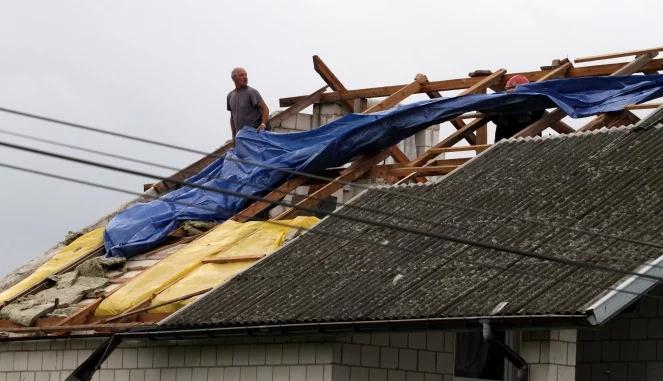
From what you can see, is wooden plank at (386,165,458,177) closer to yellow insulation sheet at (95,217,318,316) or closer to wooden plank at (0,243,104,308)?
yellow insulation sheet at (95,217,318,316)

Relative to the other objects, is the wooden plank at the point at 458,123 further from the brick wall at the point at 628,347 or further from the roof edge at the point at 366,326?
the roof edge at the point at 366,326

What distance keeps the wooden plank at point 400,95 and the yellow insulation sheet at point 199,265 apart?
9.38ft

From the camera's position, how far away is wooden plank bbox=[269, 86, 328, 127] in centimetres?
2494

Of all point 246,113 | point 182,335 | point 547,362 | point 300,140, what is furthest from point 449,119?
point 547,362

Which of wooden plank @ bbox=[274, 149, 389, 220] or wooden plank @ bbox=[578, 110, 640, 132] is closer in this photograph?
wooden plank @ bbox=[578, 110, 640, 132]

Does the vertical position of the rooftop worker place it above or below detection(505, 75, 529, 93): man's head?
below

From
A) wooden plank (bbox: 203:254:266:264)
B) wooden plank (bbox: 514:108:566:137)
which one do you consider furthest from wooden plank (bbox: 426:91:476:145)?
wooden plank (bbox: 203:254:266:264)

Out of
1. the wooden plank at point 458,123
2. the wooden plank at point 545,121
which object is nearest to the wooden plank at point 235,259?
the wooden plank at point 545,121

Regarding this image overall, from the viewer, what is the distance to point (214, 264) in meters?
20.4

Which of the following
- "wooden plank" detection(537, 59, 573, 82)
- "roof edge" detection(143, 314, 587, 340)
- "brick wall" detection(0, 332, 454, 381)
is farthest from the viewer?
"wooden plank" detection(537, 59, 573, 82)

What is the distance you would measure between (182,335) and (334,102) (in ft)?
24.9

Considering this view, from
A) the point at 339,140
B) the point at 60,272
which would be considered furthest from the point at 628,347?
the point at 60,272

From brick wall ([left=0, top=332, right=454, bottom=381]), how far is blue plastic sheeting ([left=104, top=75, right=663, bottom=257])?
2.77 metres

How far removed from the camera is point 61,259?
2305 centimetres
